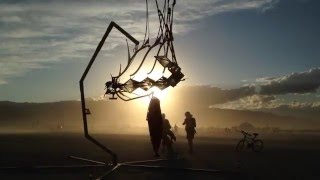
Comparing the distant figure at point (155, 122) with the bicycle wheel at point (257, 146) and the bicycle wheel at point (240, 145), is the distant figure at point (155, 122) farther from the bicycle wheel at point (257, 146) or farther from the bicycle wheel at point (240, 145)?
the bicycle wheel at point (257, 146)

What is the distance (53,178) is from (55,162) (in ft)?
18.3

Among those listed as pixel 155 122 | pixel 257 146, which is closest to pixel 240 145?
pixel 257 146

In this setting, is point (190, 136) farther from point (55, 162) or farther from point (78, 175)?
point (78, 175)

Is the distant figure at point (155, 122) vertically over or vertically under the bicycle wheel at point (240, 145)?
under

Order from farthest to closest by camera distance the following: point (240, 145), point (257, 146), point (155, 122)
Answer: point (240, 145), point (257, 146), point (155, 122)

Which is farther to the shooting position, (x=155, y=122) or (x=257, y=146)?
(x=257, y=146)

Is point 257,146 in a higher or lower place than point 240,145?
lower

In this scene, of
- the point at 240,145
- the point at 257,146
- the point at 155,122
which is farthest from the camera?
the point at 240,145

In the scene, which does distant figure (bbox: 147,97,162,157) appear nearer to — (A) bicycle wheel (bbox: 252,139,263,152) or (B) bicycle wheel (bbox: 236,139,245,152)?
(B) bicycle wheel (bbox: 236,139,245,152)

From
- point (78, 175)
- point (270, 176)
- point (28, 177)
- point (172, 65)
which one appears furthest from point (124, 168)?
Result: point (172, 65)

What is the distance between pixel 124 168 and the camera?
18.4 metres

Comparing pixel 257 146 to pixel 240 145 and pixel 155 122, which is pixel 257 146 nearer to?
pixel 240 145

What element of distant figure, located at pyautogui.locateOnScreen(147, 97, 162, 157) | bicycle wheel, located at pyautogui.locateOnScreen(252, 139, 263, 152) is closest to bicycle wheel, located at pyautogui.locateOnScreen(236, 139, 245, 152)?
bicycle wheel, located at pyautogui.locateOnScreen(252, 139, 263, 152)

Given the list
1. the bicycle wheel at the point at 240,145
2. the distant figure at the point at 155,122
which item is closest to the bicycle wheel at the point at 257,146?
the bicycle wheel at the point at 240,145
